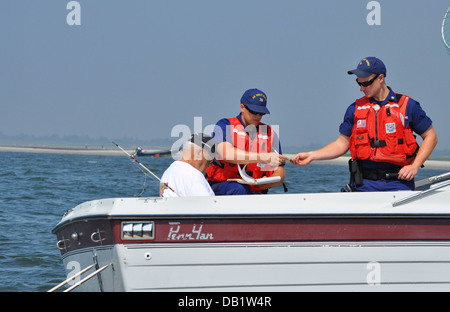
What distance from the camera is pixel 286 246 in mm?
4242

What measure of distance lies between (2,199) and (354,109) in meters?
12.4

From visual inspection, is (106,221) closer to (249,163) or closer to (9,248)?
(249,163)

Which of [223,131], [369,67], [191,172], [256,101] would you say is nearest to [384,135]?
[369,67]

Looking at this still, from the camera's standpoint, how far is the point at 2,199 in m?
15.8

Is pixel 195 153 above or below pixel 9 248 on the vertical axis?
above

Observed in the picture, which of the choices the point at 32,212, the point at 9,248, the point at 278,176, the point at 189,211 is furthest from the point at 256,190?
the point at 32,212

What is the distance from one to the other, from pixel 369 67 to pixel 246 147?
43.1 inches

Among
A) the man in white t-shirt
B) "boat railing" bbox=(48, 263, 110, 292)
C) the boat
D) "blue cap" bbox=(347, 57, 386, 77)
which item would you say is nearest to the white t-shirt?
the man in white t-shirt

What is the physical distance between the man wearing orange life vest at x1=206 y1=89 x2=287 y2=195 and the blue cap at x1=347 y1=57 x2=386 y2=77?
74 centimetres

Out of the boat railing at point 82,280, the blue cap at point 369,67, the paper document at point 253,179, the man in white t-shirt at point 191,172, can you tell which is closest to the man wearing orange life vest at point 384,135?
the blue cap at point 369,67

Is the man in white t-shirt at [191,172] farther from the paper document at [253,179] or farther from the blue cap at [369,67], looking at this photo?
the blue cap at [369,67]

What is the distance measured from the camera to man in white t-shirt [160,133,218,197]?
4.66m

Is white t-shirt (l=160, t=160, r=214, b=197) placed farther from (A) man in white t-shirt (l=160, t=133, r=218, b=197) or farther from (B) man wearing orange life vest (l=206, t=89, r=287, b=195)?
(B) man wearing orange life vest (l=206, t=89, r=287, b=195)
